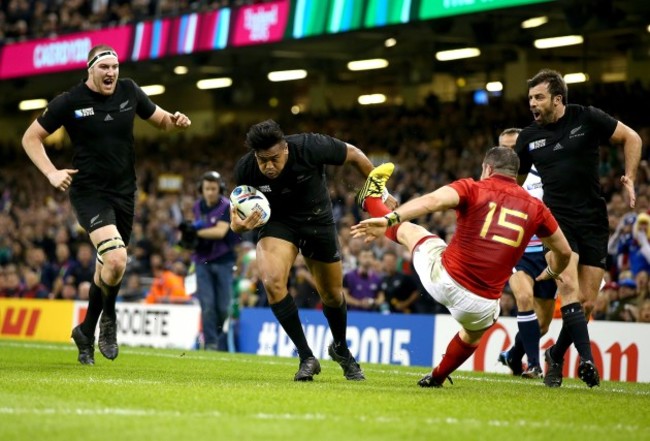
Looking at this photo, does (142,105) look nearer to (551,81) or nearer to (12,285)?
(551,81)

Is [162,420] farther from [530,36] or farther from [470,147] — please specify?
[530,36]

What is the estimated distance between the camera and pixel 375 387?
364 inches

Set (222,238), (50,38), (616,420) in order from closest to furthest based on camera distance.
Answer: (616,420)
(222,238)
(50,38)

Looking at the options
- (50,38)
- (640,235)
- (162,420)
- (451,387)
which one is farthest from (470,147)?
(162,420)

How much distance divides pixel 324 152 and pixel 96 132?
7.84 feet

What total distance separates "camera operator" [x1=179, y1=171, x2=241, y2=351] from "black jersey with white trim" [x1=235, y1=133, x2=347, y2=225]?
22.3 feet

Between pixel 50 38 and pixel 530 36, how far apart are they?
40.5ft

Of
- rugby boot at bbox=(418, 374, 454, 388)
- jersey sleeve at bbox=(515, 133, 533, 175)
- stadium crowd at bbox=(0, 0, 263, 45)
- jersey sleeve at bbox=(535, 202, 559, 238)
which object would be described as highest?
stadium crowd at bbox=(0, 0, 263, 45)

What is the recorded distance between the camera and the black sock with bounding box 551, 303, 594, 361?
9.59 m

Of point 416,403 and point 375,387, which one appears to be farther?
point 375,387

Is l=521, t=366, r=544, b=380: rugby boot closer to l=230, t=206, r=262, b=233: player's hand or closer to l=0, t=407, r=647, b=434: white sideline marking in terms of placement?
l=230, t=206, r=262, b=233: player's hand

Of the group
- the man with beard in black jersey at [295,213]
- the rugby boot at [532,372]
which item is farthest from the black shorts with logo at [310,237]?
the rugby boot at [532,372]

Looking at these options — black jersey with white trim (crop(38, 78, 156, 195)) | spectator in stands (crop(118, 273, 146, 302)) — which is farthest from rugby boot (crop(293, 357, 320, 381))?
spectator in stands (crop(118, 273, 146, 302))

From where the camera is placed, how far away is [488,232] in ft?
28.8
